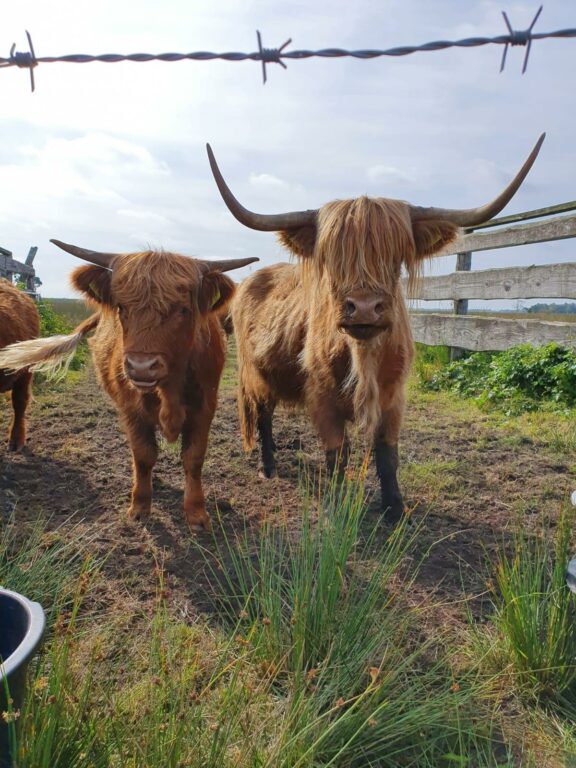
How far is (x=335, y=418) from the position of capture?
12.6ft

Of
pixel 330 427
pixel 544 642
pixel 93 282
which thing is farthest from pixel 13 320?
pixel 544 642

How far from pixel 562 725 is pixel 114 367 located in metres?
2.96

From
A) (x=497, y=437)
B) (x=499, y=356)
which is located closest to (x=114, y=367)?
(x=497, y=437)

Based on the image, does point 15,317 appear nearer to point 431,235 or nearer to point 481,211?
point 431,235

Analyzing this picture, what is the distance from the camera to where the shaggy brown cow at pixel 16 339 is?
5.35 m

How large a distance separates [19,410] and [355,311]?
12.0 ft

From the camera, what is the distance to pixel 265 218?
139 inches

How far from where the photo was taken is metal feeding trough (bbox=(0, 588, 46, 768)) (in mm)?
1171

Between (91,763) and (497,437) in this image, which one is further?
(497,437)

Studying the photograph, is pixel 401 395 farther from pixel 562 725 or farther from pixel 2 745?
pixel 2 745

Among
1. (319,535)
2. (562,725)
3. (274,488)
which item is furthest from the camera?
(274,488)

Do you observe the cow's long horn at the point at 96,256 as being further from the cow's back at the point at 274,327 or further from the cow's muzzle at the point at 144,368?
the cow's back at the point at 274,327

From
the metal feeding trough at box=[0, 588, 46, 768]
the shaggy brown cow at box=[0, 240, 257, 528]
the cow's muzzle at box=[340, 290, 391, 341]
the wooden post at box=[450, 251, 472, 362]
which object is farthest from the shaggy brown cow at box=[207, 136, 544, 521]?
the wooden post at box=[450, 251, 472, 362]

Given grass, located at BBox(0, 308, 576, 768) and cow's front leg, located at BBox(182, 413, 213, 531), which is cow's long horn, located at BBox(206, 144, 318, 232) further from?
grass, located at BBox(0, 308, 576, 768)
